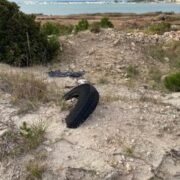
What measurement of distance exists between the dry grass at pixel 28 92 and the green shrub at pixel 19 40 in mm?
2796

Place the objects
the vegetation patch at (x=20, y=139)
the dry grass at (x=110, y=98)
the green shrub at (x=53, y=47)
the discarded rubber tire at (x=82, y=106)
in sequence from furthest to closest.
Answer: the green shrub at (x=53, y=47)
the dry grass at (x=110, y=98)
the discarded rubber tire at (x=82, y=106)
the vegetation patch at (x=20, y=139)

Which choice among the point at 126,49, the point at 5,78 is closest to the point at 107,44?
the point at 126,49

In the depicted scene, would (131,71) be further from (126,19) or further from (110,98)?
(126,19)

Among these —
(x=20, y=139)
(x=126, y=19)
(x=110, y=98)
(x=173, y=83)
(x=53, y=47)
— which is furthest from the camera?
(x=126, y=19)

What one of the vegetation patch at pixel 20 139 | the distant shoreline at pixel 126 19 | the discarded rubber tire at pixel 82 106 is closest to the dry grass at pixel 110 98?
the discarded rubber tire at pixel 82 106

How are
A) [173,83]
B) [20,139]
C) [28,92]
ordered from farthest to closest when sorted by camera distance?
[173,83]
[28,92]
[20,139]

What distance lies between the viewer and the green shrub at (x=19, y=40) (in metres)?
11.4

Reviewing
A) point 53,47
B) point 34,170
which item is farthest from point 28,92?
point 53,47

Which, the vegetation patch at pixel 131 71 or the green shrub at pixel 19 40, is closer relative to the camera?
the green shrub at pixel 19 40

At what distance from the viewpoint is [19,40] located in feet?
39.0

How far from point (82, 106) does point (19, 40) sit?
519 centimetres

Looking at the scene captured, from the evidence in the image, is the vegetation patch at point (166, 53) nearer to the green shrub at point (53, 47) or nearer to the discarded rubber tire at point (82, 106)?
the green shrub at point (53, 47)

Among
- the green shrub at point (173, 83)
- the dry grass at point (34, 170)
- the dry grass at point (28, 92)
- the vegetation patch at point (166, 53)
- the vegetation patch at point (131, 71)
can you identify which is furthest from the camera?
the vegetation patch at point (166, 53)

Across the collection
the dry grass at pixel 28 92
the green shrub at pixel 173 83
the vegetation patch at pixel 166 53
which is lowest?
the vegetation patch at pixel 166 53
